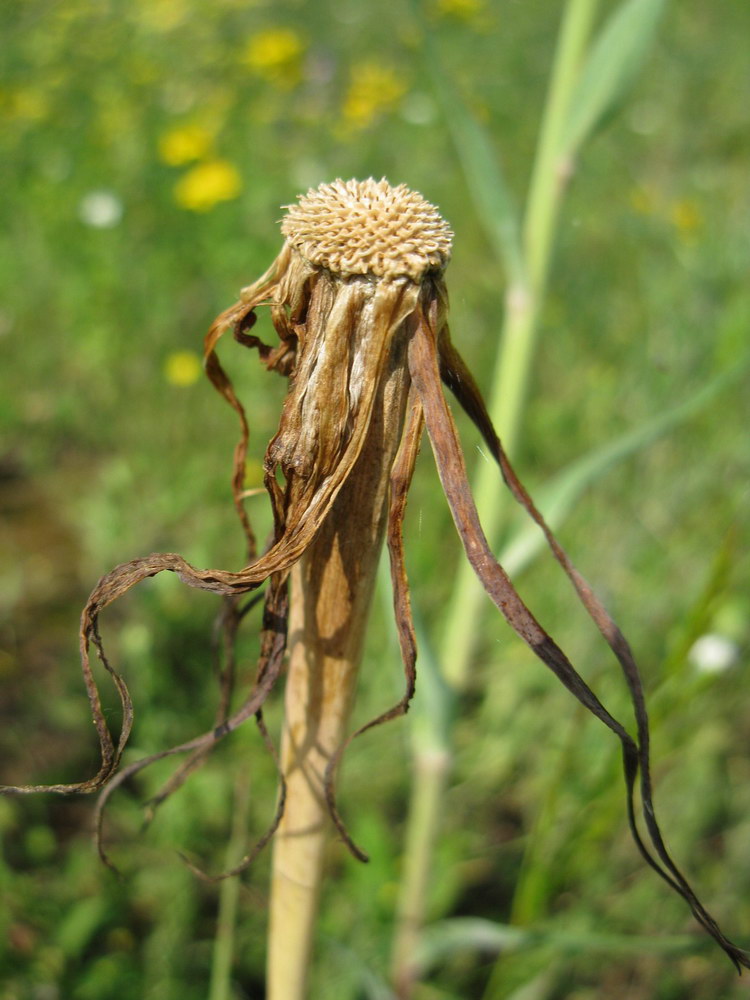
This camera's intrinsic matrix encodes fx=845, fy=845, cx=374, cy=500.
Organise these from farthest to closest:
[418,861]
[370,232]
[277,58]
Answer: [277,58], [418,861], [370,232]

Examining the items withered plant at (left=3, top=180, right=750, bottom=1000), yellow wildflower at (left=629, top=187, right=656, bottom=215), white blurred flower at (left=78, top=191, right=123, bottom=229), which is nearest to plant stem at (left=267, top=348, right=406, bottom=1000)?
withered plant at (left=3, top=180, right=750, bottom=1000)

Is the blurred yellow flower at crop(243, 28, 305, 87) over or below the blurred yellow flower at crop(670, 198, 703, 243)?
over

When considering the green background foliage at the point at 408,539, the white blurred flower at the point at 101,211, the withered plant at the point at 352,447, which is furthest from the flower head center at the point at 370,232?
the white blurred flower at the point at 101,211

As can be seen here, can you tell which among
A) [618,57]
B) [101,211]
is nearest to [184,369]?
[101,211]

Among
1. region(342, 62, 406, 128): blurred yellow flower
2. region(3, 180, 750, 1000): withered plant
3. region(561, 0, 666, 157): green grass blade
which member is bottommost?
region(3, 180, 750, 1000): withered plant

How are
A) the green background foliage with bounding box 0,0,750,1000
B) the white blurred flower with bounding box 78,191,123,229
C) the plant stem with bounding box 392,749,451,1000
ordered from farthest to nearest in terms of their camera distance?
the white blurred flower with bounding box 78,191,123,229, the green background foliage with bounding box 0,0,750,1000, the plant stem with bounding box 392,749,451,1000

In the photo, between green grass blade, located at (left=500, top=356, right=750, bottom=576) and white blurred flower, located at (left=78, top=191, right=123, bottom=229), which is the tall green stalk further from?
white blurred flower, located at (left=78, top=191, right=123, bottom=229)

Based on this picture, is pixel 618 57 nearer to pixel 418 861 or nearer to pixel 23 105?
pixel 418 861
